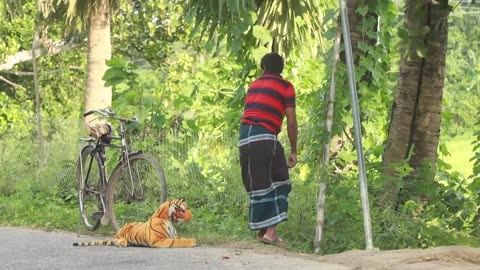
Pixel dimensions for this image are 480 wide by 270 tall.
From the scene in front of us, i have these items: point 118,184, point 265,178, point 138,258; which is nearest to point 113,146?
point 118,184

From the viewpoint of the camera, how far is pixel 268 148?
8.25 metres

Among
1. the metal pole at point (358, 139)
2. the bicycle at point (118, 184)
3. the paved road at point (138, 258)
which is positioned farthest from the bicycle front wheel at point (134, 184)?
the metal pole at point (358, 139)

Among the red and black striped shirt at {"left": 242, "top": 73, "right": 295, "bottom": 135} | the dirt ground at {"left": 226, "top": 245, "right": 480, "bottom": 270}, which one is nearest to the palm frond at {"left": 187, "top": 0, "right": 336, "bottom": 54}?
the red and black striped shirt at {"left": 242, "top": 73, "right": 295, "bottom": 135}

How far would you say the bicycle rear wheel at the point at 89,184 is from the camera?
980cm

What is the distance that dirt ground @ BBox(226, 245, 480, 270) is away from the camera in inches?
258

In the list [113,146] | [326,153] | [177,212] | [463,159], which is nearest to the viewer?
[326,153]

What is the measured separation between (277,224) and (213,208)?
2204 mm

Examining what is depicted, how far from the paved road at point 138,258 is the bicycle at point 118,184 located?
2.95ft

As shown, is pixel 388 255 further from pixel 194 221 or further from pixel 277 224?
pixel 194 221

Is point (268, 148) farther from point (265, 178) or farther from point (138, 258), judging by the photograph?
point (138, 258)

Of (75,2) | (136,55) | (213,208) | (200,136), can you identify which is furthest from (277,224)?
(136,55)

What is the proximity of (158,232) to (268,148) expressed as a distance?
3.87 feet

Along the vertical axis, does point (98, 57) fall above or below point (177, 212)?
above

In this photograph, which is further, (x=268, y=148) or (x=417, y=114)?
(x=417, y=114)
